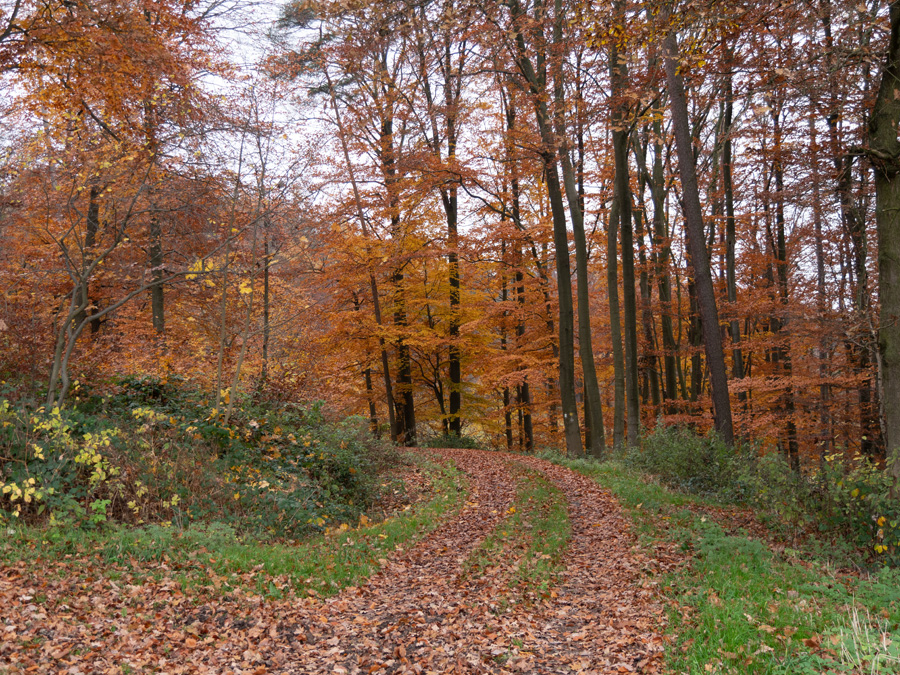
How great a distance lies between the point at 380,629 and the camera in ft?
17.6

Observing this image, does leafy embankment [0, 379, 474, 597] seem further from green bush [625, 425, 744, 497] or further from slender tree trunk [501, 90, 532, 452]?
slender tree trunk [501, 90, 532, 452]

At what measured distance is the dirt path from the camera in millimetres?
4590

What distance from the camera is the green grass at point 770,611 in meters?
3.89

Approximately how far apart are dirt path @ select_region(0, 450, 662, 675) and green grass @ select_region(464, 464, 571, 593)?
30cm

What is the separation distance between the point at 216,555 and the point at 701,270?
9.70 meters

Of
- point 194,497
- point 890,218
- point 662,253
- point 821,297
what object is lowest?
point 194,497

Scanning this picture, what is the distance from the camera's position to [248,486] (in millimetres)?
8914

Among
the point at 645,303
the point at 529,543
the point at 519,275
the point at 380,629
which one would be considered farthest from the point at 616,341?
the point at 380,629

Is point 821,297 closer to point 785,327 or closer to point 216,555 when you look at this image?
point 785,327

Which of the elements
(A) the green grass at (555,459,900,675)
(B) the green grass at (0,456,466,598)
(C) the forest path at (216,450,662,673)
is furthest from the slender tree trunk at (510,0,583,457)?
(B) the green grass at (0,456,466,598)

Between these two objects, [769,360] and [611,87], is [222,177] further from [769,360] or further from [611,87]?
[769,360]

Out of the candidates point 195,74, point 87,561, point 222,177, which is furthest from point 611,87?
point 87,561

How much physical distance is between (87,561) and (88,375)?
472 centimetres

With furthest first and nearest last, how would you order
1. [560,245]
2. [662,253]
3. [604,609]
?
[662,253] < [560,245] < [604,609]
